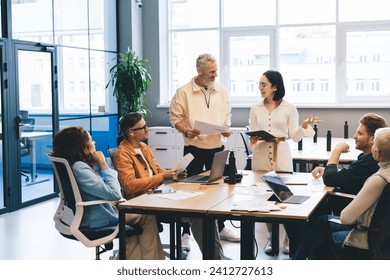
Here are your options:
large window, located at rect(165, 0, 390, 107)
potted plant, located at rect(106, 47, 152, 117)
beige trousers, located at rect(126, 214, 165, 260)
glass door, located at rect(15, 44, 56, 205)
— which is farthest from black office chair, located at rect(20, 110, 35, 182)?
beige trousers, located at rect(126, 214, 165, 260)

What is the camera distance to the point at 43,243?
17.5 feet

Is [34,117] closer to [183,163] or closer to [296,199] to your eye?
[183,163]

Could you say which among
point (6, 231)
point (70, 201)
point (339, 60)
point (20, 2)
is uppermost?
point (20, 2)

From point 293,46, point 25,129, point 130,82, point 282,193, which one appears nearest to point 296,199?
point 282,193

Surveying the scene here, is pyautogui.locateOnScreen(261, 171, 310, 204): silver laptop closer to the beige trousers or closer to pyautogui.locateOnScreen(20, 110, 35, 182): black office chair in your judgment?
the beige trousers

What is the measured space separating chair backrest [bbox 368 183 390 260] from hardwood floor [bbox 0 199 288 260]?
5.53 ft

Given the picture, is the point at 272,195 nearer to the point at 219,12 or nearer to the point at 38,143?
the point at 38,143

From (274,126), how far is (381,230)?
71.1 inches

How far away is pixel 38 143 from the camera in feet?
24.2

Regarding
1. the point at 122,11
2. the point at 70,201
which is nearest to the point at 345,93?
the point at 122,11

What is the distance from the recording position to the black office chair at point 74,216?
12.0 feet

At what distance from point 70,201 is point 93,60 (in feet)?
17.0

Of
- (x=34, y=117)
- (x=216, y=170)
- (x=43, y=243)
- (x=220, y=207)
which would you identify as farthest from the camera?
(x=34, y=117)

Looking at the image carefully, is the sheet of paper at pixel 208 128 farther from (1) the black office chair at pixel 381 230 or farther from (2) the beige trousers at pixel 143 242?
(1) the black office chair at pixel 381 230
